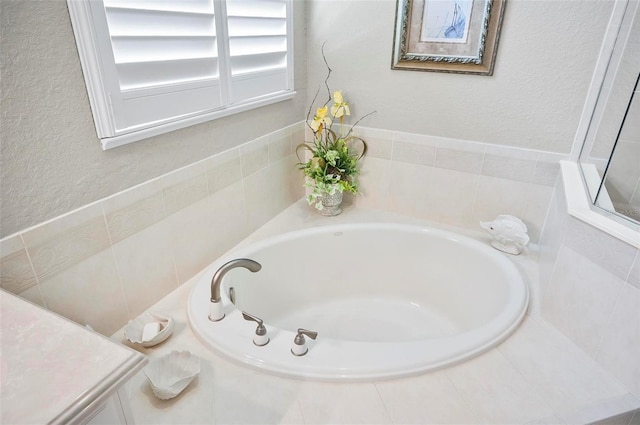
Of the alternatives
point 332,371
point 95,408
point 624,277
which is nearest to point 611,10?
point 624,277

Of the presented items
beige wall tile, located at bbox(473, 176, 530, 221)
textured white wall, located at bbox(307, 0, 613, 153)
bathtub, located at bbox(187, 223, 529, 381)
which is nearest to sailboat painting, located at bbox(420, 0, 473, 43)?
textured white wall, located at bbox(307, 0, 613, 153)

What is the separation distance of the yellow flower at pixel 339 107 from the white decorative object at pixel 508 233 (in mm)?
927

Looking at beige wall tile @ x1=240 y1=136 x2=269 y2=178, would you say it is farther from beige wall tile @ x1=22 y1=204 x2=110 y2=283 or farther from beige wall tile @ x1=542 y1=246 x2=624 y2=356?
beige wall tile @ x1=542 y1=246 x2=624 y2=356

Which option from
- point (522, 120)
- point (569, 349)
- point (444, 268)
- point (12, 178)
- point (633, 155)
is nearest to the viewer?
point (12, 178)

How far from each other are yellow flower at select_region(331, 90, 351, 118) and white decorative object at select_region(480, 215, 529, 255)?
93 cm

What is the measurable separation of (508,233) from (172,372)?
1.57m

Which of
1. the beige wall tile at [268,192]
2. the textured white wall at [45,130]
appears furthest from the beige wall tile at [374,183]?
the textured white wall at [45,130]

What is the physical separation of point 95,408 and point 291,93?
5.78 feet

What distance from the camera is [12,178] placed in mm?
1036

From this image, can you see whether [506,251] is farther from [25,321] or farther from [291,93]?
[25,321]

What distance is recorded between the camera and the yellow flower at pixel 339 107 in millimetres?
2099

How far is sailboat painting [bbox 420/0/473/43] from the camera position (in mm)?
1796

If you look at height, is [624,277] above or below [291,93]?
below

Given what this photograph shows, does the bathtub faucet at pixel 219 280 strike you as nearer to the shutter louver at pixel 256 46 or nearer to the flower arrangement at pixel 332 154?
the shutter louver at pixel 256 46
